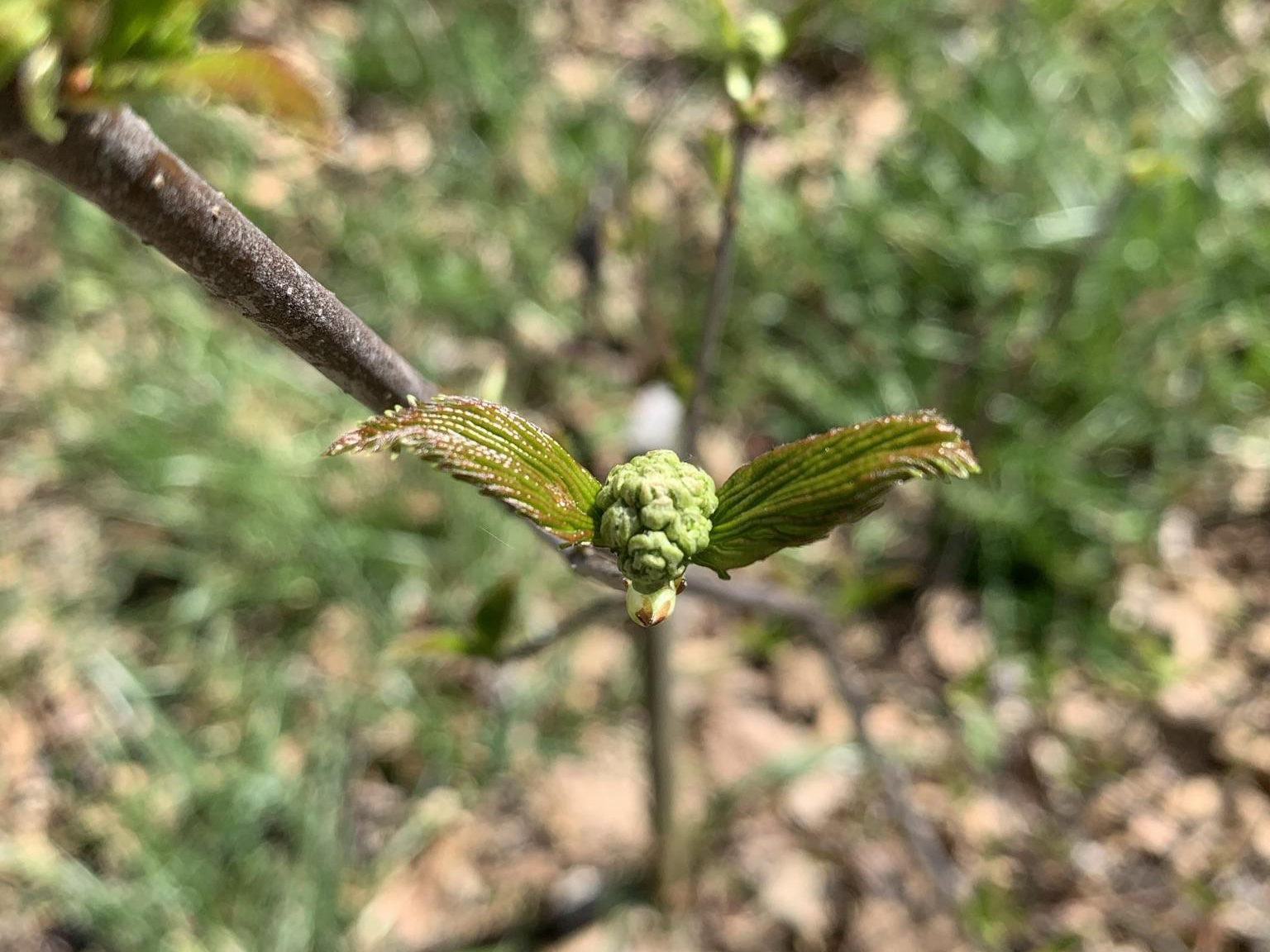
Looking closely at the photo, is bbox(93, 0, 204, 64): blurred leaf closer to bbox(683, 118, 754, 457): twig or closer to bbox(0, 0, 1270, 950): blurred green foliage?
bbox(683, 118, 754, 457): twig

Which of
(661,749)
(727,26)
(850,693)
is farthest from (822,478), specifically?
(661,749)

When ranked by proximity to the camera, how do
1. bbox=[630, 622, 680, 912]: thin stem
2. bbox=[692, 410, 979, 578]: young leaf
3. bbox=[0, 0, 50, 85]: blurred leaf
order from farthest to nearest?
bbox=[630, 622, 680, 912]: thin stem < bbox=[692, 410, 979, 578]: young leaf < bbox=[0, 0, 50, 85]: blurred leaf

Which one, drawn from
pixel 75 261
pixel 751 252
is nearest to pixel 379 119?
pixel 75 261

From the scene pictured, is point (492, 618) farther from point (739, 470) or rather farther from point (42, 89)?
point (42, 89)

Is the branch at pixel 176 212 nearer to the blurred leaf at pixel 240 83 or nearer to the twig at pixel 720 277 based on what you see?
the blurred leaf at pixel 240 83

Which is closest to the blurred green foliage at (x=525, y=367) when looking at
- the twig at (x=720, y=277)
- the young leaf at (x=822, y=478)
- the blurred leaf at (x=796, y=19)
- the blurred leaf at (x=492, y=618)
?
the twig at (x=720, y=277)

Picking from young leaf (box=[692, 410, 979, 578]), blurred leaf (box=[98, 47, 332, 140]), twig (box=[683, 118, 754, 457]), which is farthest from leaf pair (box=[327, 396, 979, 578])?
twig (box=[683, 118, 754, 457])
